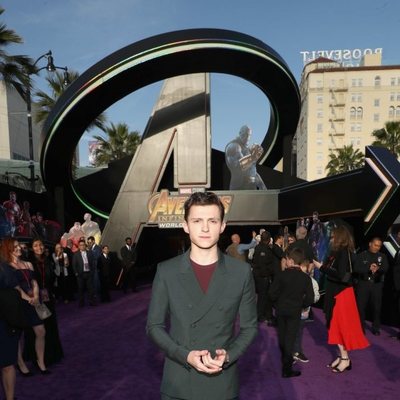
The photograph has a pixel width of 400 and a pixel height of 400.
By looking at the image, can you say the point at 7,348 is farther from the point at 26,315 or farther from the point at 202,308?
the point at 202,308

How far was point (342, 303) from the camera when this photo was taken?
4.68 m

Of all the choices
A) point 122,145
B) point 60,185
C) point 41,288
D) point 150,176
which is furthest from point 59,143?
point 122,145

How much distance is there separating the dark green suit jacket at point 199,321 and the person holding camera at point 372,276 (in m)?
5.16

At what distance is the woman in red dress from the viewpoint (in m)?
4.62

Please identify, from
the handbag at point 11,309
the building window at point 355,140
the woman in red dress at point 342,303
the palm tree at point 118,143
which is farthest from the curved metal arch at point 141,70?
the building window at point 355,140

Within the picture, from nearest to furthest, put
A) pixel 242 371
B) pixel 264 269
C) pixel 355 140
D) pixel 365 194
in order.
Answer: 1. pixel 242 371
2. pixel 264 269
3. pixel 365 194
4. pixel 355 140

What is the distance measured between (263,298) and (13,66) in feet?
44.9

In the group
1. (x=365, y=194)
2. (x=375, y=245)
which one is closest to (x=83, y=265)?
(x=375, y=245)

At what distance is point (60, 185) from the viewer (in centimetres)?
1426

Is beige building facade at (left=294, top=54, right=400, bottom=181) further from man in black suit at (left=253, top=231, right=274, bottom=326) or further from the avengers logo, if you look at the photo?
man in black suit at (left=253, top=231, right=274, bottom=326)

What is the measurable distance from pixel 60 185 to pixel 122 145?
16.9 m

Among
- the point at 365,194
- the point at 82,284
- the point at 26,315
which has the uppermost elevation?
the point at 365,194

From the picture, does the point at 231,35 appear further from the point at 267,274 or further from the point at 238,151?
the point at 267,274

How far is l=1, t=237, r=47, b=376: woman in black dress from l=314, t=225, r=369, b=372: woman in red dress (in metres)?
3.93
